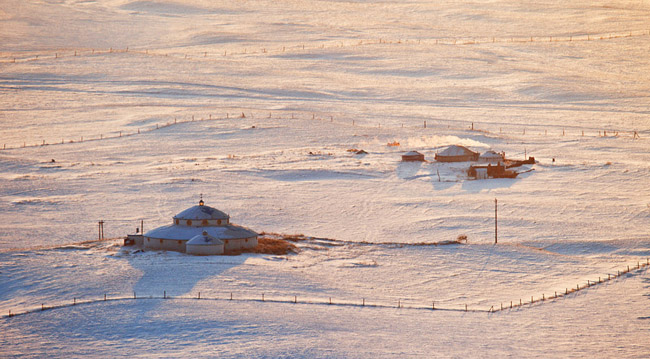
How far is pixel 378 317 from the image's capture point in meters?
38.5

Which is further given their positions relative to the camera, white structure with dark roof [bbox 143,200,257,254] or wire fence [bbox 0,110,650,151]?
wire fence [bbox 0,110,650,151]

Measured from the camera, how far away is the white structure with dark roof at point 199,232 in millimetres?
45312

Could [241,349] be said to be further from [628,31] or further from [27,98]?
[628,31]

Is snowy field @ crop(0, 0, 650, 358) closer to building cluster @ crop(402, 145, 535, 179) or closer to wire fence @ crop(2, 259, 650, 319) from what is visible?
wire fence @ crop(2, 259, 650, 319)

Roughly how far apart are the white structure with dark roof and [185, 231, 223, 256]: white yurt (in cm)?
9

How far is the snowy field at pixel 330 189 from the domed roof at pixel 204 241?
2.77 feet

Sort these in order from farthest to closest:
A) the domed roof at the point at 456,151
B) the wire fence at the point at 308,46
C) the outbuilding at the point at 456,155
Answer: the wire fence at the point at 308,46 → the domed roof at the point at 456,151 → the outbuilding at the point at 456,155

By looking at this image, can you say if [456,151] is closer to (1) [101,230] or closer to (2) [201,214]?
(2) [201,214]

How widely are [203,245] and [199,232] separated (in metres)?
1.21

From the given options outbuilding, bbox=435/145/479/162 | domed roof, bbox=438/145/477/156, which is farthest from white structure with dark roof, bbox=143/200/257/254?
domed roof, bbox=438/145/477/156

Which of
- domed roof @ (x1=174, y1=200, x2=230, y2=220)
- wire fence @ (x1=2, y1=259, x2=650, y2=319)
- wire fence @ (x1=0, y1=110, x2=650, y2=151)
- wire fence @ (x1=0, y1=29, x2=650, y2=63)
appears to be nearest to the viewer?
wire fence @ (x1=2, y1=259, x2=650, y2=319)

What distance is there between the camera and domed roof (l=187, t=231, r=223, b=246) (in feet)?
147

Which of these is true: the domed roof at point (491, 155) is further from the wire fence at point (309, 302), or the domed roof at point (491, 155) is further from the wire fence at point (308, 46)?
the wire fence at point (308, 46)

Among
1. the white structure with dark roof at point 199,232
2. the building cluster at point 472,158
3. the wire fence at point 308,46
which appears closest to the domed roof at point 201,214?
the white structure with dark roof at point 199,232
